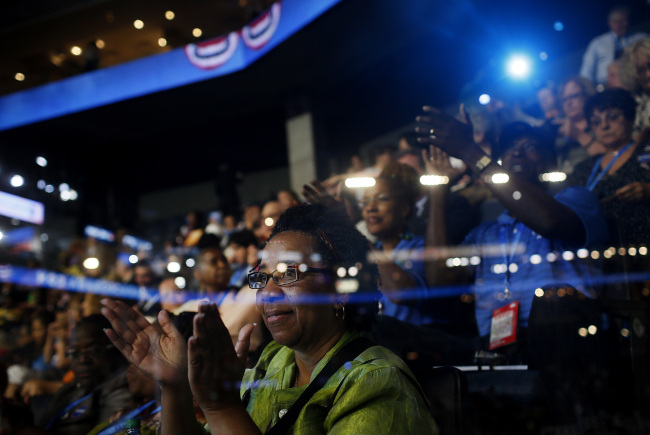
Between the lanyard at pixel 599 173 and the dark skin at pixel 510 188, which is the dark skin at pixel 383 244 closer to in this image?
the dark skin at pixel 510 188

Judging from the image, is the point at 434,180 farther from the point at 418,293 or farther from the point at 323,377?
the point at 323,377

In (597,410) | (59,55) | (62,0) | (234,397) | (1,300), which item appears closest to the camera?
(234,397)

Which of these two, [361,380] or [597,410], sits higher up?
[361,380]

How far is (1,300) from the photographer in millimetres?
6777

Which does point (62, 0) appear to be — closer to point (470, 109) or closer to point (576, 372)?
point (470, 109)

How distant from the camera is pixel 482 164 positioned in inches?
94.1

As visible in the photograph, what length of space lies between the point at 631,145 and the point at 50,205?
9780mm

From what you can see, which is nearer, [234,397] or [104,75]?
[234,397]

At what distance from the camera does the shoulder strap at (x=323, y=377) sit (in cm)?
150

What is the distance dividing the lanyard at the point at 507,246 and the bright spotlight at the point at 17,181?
23.0ft

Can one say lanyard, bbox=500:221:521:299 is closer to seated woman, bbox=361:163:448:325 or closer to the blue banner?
seated woman, bbox=361:163:448:325

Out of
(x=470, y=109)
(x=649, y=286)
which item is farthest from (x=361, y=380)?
(x=470, y=109)

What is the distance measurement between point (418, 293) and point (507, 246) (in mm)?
480

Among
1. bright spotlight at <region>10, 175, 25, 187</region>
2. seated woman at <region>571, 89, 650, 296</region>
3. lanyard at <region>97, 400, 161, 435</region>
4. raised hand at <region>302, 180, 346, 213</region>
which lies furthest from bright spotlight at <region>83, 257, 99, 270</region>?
seated woman at <region>571, 89, 650, 296</region>
